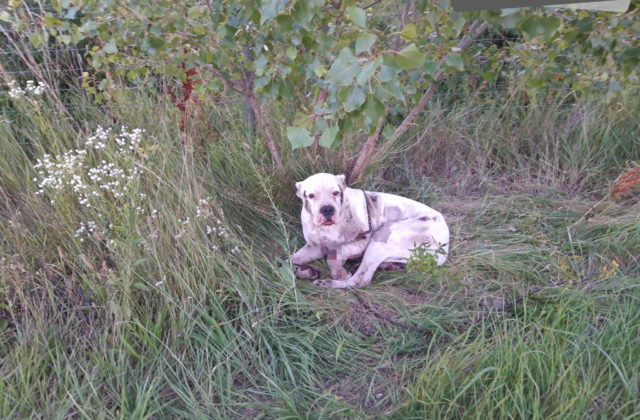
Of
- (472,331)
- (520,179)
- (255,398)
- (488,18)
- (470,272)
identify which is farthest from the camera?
(520,179)

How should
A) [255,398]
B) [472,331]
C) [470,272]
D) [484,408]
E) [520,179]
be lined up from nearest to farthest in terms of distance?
1. [484,408]
2. [255,398]
3. [472,331]
4. [470,272]
5. [520,179]

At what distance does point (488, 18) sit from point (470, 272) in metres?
1.82

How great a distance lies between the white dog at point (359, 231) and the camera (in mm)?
3383

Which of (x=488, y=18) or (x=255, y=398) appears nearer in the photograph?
(x=488, y=18)

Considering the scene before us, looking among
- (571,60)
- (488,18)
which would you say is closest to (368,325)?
(488,18)

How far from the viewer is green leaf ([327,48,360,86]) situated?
1.70 meters

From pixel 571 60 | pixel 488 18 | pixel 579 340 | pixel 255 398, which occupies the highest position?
pixel 488 18

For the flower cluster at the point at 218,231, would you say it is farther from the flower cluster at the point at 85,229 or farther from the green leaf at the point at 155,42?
the green leaf at the point at 155,42

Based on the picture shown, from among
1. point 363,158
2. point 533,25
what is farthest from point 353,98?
point 363,158

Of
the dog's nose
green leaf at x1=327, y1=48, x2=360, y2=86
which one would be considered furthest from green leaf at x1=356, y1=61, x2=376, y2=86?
the dog's nose

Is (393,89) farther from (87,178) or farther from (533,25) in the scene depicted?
(87,178)

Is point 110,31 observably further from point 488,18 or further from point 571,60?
point 571,60

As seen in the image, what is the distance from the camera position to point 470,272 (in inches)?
133

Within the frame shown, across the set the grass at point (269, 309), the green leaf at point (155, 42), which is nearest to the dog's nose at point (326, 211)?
the grass at point (269, 309)
